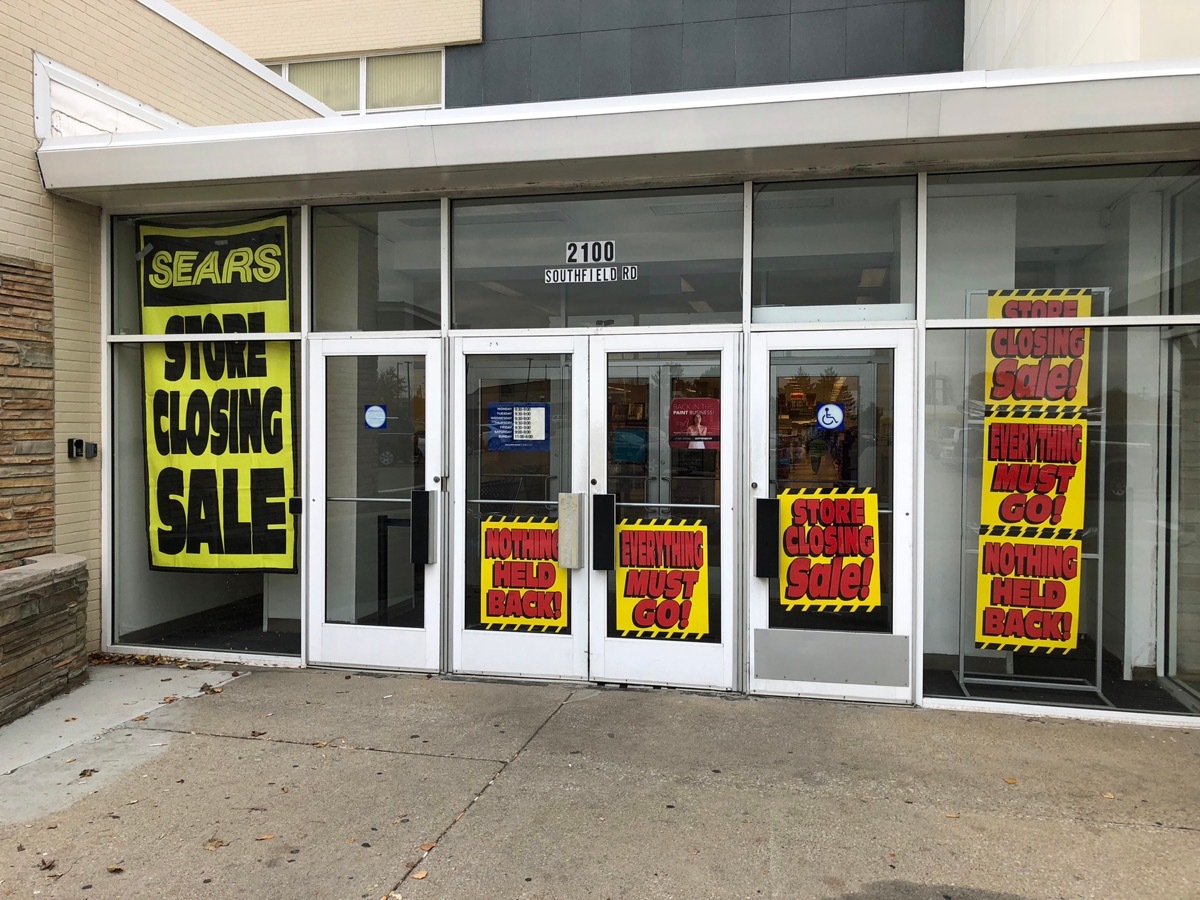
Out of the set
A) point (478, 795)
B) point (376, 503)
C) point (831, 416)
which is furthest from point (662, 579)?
point (376, 503)

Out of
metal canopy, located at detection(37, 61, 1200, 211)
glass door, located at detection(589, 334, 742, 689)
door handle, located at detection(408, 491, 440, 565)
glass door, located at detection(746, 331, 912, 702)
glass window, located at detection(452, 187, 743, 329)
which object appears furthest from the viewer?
door handle, located at detection(408, 491, 440, 565)

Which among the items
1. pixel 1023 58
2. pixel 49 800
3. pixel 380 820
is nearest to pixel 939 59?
pixel 1023 58

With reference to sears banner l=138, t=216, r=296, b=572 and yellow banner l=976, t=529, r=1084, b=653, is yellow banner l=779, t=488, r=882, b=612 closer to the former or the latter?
yellow banner l=976, t=529, r=1084, b=653

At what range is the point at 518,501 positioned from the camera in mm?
5973

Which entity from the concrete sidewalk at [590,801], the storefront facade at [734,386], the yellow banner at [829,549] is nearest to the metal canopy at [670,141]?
the storefront facade at [734,386]

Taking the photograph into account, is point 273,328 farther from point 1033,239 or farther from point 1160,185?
point 1160,185

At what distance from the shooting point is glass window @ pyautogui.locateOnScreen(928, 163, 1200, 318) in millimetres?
5336

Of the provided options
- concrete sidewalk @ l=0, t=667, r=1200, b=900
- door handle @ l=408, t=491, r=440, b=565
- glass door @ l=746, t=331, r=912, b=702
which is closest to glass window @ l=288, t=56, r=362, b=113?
door handle @ l=408, t=491, r=440, b=565

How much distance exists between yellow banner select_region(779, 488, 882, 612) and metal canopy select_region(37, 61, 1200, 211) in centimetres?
214

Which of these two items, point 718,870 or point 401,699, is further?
point 401,699

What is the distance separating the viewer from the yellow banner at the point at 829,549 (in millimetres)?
5473

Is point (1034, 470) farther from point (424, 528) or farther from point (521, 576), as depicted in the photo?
point (424, 528)

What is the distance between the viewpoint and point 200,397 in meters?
6.58

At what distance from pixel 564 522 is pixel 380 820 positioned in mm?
2361
